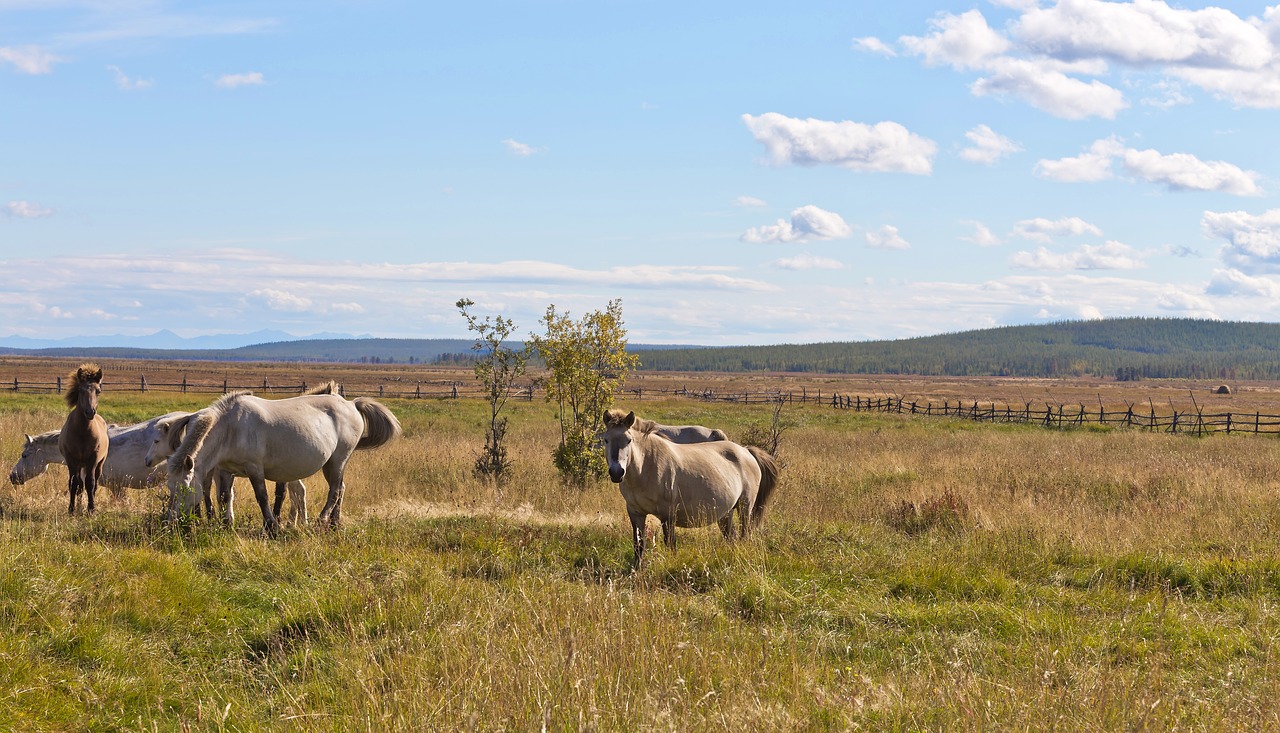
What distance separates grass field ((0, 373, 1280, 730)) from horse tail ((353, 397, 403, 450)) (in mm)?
1040

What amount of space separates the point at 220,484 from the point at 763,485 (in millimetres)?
6492

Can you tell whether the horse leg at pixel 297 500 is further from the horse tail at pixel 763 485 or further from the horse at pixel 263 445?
the horse tail at pixel 763 485

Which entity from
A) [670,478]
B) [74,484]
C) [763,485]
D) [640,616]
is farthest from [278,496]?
[640,616]

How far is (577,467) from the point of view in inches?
674

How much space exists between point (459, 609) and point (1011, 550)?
6322mm

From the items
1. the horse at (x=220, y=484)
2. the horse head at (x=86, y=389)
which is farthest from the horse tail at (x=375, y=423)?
the horse head at (x=86, y=389)

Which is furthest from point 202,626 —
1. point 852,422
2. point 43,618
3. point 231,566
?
point 852,422

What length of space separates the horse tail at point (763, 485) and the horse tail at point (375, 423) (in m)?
4.89

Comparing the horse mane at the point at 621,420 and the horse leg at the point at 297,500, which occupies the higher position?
the horse mane at the point at 621,420

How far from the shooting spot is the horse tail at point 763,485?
1138cm

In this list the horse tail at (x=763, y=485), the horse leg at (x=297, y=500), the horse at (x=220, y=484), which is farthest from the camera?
the horse leg at (x=297, y=500)

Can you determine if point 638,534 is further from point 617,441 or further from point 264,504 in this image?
point 264,504

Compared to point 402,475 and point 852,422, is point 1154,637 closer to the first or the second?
point 402,475

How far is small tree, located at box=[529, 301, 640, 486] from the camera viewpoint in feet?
56.7
